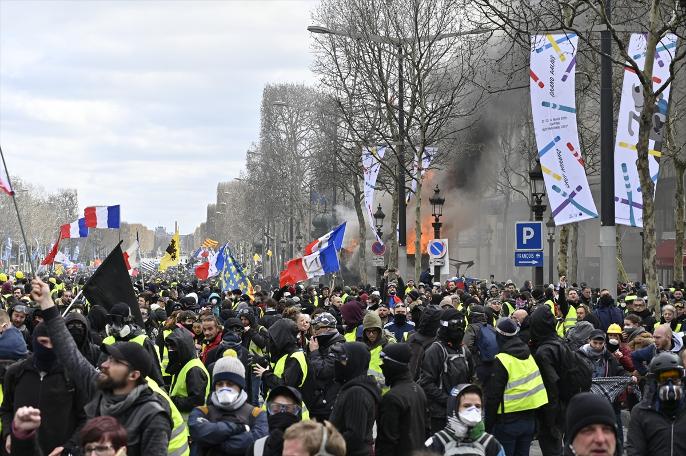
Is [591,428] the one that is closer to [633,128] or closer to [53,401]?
[53,401]

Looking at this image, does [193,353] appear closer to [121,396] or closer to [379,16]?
[121,396]

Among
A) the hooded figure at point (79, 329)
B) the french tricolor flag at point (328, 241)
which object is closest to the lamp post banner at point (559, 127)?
the french tricolor flag at point (328, 241)

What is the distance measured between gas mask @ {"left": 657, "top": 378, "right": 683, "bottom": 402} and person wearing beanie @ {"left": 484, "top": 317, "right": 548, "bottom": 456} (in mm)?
2601

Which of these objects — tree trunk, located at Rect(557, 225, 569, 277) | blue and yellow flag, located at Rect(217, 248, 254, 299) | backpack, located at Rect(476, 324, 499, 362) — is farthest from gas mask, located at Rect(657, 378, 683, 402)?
tree trunk, located at Rect(557, 225, 569, 277)

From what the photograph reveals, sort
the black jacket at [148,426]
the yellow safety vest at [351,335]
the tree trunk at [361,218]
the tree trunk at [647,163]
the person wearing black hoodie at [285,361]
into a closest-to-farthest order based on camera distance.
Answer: the black jacket at [148,426], the person wearing black hoodie at [285,361], the yellow safety vest at [351,335], the tree trunk at [647,163], the tree trunk at [361,218]

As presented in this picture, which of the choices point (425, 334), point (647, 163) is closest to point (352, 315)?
point (425, 334)

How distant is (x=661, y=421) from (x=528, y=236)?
12.1 metres

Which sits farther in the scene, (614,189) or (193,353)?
(614,189)

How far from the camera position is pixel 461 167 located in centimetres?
4959

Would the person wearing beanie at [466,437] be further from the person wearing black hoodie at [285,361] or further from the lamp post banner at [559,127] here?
the lamp post banner at [559,127]

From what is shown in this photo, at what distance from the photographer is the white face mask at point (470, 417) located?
6.29 meters

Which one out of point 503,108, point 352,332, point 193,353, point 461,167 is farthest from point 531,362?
point 461,167

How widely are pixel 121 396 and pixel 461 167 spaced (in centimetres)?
4429

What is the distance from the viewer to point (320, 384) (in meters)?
8.82
